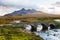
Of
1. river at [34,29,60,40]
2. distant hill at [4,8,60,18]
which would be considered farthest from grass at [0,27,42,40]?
distant hill at [4,8,60,18]

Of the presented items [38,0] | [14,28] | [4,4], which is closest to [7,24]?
[14,28]

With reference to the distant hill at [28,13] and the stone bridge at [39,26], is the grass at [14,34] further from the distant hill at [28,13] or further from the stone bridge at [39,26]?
the distant hill at [28,13]

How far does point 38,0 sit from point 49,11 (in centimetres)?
39

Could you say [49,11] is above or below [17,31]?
above

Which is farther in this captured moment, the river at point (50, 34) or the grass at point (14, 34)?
the river at point (50, 34)

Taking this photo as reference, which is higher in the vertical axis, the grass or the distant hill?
the distant hill

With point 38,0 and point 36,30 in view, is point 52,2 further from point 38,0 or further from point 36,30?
point 36,30

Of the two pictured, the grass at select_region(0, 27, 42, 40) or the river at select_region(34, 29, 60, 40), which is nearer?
the grass at select_region(0, 27, 42, 40)

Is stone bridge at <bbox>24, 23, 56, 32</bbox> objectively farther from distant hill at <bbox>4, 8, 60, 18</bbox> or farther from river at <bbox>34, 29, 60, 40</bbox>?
distant hill at <bbox>4, 8, 60, 18</bbox>

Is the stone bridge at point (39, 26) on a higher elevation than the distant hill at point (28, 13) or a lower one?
lower

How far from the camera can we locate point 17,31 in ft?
14.7

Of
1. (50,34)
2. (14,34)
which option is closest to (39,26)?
(50,34)

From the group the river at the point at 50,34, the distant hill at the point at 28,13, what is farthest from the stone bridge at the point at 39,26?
the distant hill at the point at 28,13

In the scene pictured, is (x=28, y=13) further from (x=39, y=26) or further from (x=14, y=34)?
(x=14, y=34)
